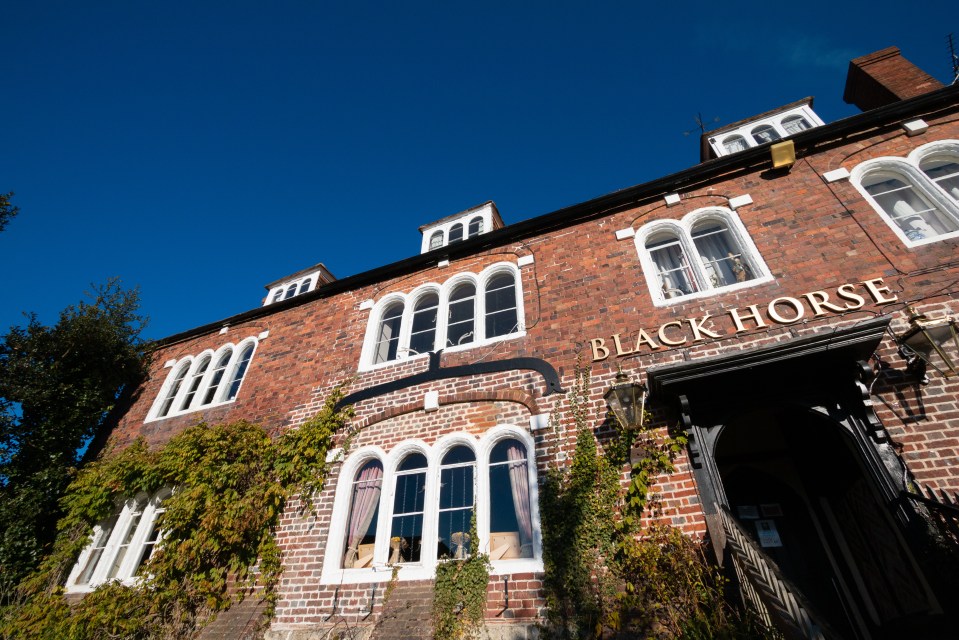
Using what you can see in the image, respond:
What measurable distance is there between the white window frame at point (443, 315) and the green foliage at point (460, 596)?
3554 mm

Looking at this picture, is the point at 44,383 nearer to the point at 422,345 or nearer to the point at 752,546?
the point at 422,345

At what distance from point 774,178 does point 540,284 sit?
4.72m

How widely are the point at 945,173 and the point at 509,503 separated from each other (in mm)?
9170

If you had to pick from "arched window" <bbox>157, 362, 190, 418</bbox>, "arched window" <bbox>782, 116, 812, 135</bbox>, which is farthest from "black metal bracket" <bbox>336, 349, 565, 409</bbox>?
"arched window" <bbox>782, 116, 812, 135</bbox>

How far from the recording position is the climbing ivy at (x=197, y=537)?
7.33m

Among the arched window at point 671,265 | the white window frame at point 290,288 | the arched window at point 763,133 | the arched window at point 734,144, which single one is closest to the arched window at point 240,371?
the white window frame at point 290,288

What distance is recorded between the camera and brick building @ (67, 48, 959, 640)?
Result: 5.35 metres

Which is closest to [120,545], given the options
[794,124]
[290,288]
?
[290,288]

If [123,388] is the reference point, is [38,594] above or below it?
below

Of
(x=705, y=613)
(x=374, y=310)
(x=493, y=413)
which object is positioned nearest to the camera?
(x=705, y=613)

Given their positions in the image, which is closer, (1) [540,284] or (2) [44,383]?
(1) [540,284]

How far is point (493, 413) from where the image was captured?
7418 mm

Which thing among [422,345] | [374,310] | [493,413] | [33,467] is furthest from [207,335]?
[493,413]

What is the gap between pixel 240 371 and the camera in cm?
1161
